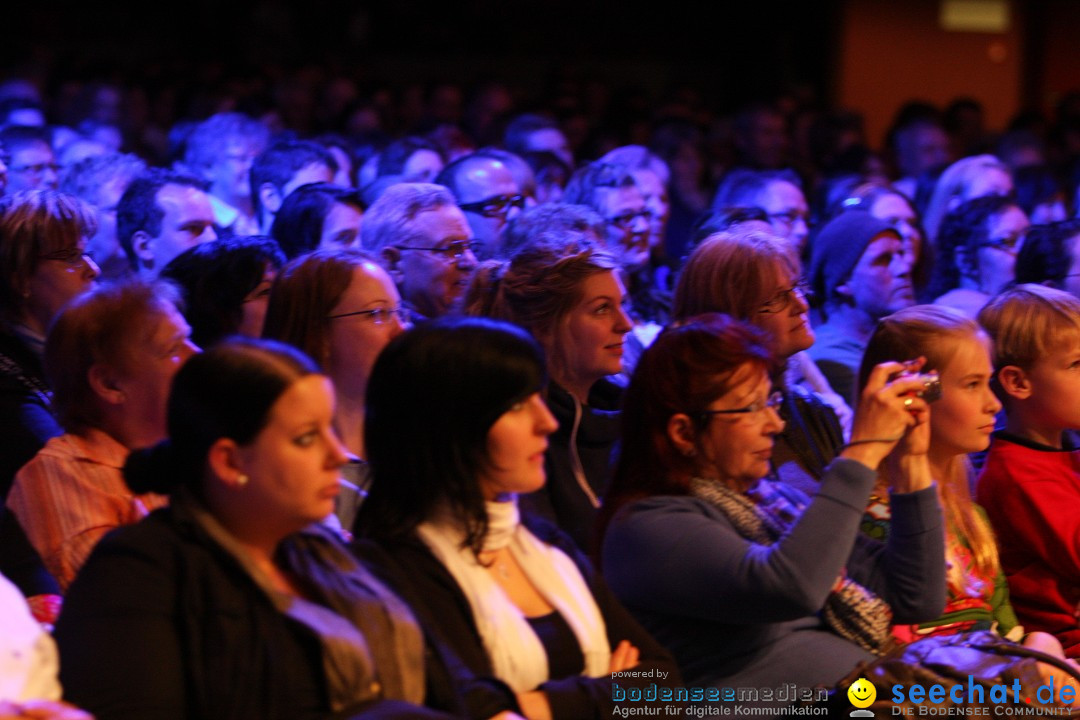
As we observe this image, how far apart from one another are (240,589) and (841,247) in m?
2.77

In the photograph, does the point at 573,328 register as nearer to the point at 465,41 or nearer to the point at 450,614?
the point at 450,614

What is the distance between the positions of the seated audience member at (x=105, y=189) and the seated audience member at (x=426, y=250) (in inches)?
40.0

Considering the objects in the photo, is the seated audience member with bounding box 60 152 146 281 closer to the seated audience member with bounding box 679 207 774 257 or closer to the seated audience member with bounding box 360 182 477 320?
the seated audience member with bounding box 360 182 477 320

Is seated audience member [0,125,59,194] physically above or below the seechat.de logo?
above

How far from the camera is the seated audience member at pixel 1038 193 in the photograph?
6105 mm

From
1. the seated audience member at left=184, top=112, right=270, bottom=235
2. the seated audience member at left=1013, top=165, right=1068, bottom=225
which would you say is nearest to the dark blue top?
the seated audience member at left=184, top=112, right=270, bottom=235

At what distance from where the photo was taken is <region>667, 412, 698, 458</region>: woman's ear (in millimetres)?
2385

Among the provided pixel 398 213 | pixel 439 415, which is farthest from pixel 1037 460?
pixel 398 213

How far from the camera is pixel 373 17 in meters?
10.9

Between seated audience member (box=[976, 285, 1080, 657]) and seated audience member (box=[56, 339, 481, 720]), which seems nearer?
seated audience member (box=[56, 339, 481, 720])

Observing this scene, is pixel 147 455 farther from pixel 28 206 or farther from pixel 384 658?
pixel 28 206

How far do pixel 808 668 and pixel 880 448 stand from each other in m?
0.39

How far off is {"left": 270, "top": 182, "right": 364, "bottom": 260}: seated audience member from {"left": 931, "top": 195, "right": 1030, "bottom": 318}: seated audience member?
198 cm

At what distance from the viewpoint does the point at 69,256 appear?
329 centimetres
